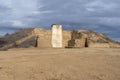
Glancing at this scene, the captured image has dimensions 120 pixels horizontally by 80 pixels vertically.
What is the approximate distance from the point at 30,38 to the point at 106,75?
1137 inches

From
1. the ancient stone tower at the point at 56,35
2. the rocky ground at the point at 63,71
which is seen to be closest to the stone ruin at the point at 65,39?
the ancient stone tower at the point at 56,35

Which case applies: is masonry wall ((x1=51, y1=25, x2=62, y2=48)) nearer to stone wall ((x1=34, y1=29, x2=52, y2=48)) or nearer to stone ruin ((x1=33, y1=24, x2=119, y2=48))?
stone ruin ((x1=33, y1=24, x2=119, y2=48))

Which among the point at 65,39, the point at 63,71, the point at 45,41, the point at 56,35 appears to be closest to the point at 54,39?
the point at 56,35

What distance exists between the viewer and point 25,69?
13039mm


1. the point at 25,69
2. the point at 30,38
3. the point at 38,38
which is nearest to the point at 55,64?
the point at 25,69

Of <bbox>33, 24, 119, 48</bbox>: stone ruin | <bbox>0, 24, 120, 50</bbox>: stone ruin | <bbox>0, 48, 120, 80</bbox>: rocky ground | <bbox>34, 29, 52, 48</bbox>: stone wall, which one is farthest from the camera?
<bbox>34, 29, 52, 48</bbox>: stone wall

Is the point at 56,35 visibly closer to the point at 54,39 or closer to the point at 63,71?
the point at 54,39

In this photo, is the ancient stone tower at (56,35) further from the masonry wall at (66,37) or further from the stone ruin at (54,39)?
the masonry wall at (66,37)

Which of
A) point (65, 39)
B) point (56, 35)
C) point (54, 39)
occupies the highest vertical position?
point (56, 35)

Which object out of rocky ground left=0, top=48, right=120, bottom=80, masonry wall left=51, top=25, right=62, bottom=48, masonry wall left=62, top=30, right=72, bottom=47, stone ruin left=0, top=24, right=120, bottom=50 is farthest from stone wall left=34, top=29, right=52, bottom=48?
rocky ground left=0, top=48, right=120, bottom=80

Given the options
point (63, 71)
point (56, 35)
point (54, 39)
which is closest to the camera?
point (63, 71)

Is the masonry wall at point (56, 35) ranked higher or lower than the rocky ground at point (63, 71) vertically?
higher

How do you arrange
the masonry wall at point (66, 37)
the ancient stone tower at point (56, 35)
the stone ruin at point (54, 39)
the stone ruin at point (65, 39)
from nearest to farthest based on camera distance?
1. the ancient stone tower at point (56, 35)
2. the stone ruin at point (65, 39)
3. the stone ruin at point (54, 39)
4. the masonry wall at point (66, 37)

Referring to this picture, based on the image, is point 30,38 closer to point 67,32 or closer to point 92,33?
point 67,32
